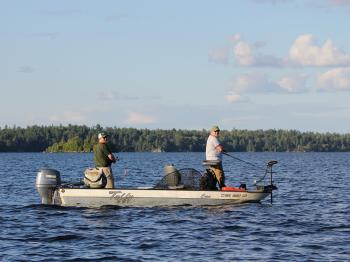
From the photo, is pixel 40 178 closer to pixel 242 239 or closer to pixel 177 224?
pixel 177 224

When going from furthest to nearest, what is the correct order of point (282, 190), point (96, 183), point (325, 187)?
1. point (325, 187)
2. point (282, 190)
3. point (96, 183)

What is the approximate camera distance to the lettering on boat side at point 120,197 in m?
30.0

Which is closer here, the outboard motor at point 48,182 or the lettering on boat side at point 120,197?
the lettering on boat side at point 120,197

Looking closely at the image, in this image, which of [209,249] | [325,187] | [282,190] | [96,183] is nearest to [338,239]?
[209,249]

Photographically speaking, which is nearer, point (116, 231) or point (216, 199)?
point (116, 231)

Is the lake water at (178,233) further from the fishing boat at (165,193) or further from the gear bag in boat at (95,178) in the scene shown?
the gear bag in boat at (95,178)

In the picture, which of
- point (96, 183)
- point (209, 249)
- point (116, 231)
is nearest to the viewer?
point (209, 249)

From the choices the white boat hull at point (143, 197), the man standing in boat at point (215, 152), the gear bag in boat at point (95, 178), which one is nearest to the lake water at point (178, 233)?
the white boat hull at point (143, 197)

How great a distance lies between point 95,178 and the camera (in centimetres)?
3005

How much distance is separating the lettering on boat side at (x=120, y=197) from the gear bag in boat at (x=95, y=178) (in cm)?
49

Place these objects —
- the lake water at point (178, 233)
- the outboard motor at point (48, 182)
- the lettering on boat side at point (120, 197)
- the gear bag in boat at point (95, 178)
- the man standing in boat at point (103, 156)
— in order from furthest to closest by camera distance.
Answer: the outboard motor at point (48, 182) → the lettering on boat side at point (120, 197) → the gear bag in boat at point (95, 178) → the man standing in boat at point (103, 156) → the lake water at point (178, 233)

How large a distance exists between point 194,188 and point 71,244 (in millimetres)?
8731

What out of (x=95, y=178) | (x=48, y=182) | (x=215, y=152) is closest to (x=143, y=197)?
(x=95, y=178)

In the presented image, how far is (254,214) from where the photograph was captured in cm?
2850
